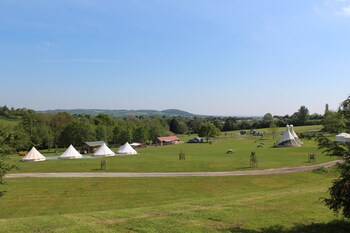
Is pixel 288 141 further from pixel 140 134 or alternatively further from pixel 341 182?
pixel 341 182

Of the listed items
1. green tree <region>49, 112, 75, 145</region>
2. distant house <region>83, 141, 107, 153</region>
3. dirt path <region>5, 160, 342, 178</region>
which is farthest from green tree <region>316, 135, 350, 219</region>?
green tree <region>49, 112, 75, 145</region>

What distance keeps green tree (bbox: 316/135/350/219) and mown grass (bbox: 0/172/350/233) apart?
45.4 inches

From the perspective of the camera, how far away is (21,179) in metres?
34.3

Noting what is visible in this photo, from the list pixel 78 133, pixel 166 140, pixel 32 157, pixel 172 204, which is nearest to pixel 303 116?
pixel 166 140

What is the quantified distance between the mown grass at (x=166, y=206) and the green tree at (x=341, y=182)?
115cm

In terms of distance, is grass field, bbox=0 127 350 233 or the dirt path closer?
grass field, bbox=0 127 350 233

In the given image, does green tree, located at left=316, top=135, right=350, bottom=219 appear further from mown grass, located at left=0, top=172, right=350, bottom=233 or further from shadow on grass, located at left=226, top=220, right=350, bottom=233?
mown grass, located at left=0, top=172, right=350, bottom=233

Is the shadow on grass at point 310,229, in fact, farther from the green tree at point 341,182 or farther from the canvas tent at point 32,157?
the canvas tent at point 32,157

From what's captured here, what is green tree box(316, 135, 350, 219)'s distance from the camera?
9273 millimetres

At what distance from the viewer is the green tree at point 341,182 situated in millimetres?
9273

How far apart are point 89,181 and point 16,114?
423 ft

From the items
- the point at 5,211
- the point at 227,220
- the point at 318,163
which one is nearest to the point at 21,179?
the point at 5,211

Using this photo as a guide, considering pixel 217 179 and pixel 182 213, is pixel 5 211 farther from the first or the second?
pixel 217 179

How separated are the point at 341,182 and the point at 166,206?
7.15 meters
